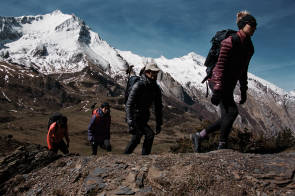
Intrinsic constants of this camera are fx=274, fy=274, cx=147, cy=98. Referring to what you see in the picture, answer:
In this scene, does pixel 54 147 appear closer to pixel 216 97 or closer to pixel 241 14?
pixel 216 97

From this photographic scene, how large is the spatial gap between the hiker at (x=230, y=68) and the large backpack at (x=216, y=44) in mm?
98

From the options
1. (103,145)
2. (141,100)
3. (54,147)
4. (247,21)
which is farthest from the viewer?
(103,145)

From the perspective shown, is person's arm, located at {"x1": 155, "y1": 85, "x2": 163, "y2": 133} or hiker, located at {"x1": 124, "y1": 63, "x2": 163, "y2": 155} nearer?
hiker, located at {"x1": 124, "y1": 63, "x2": 163, "y2": 155}

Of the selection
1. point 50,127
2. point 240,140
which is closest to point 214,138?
point 240,140

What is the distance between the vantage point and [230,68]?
744 cm

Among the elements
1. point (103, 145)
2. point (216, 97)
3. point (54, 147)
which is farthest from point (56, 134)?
point (216, 97)

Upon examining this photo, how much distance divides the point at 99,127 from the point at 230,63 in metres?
7.69

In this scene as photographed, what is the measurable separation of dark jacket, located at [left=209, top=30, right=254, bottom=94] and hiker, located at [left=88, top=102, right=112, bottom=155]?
21.8 ft

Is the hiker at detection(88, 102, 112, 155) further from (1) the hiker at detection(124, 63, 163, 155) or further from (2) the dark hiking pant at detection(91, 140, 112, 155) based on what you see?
(1) the hiker at detection(124, 63, 163, 155)

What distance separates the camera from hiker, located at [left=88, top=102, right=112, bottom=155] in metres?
13.0

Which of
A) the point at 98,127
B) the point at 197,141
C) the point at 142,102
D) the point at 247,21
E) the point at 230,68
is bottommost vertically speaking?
the point at 197,141

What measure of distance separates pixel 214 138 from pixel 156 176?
535 inches

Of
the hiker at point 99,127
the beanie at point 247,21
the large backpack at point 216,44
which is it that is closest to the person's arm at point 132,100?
the large backpack at point 216,44

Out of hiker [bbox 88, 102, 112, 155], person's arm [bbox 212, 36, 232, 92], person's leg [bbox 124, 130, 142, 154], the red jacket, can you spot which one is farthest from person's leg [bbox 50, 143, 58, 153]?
person's arm [bbox 212, 36, 232, 92]
